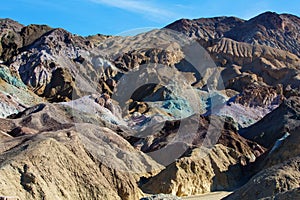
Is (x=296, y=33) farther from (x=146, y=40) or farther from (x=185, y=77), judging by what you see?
(x=185, y=77)

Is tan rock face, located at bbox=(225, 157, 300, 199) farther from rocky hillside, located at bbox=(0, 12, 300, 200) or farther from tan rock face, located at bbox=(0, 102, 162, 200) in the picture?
tan rock face, located at bbox=(0, 102, 162, 200)

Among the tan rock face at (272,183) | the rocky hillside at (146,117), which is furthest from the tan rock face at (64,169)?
the tan rock face at (272,183)

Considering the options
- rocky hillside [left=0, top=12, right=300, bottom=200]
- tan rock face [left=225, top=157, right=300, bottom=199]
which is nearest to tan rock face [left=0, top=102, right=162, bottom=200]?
rocky hillside [left=0, top=12, right=300, bottom=200]

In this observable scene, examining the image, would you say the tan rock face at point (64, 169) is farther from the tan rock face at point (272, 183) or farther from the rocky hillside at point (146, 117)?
the tan rock face at point (272, 183)

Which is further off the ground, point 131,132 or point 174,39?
point 174,39

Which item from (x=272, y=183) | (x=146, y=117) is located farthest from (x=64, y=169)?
(x=146, y=117)

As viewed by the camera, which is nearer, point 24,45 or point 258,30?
point 24,45

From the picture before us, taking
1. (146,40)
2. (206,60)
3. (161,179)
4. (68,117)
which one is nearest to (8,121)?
(68,117)

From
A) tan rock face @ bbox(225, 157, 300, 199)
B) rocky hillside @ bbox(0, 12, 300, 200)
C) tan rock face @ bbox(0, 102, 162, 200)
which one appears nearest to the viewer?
tan rock face @ bbox(225, 157, 300, 199)
